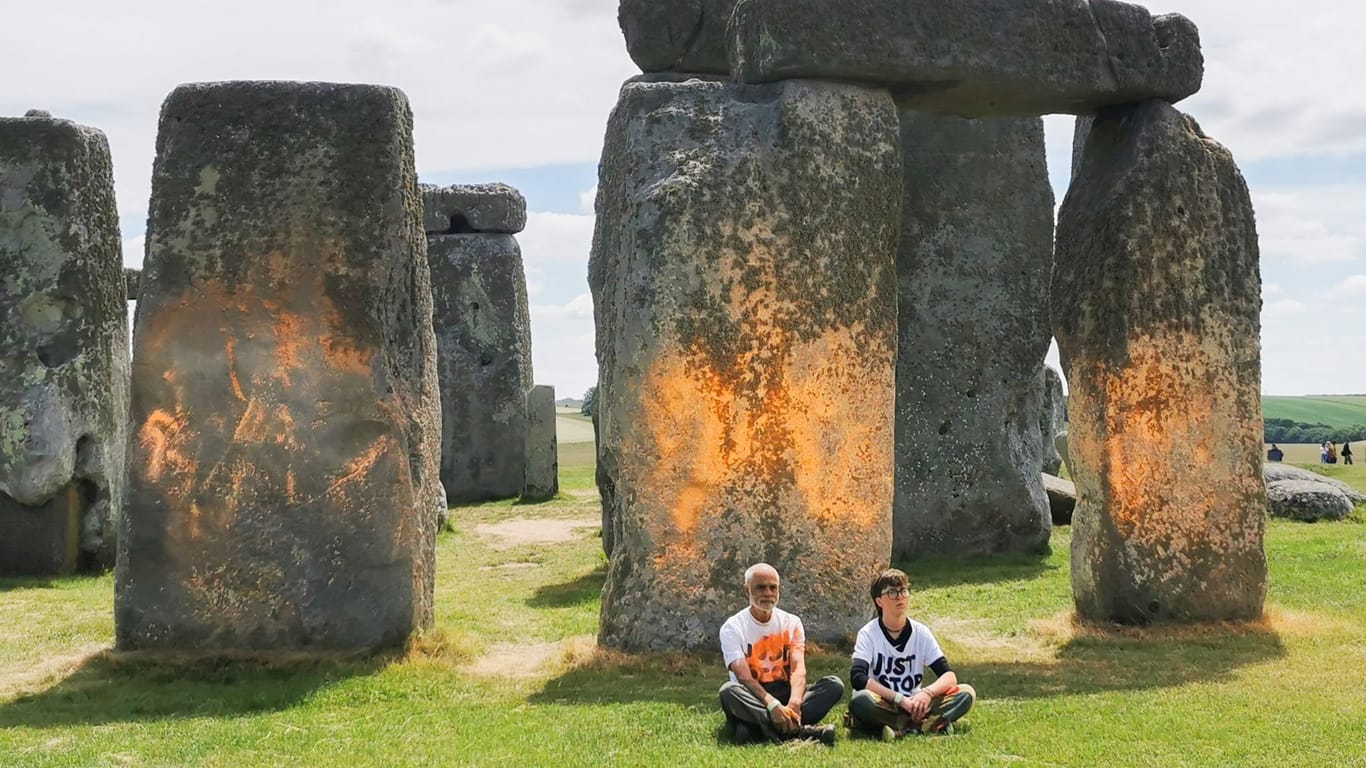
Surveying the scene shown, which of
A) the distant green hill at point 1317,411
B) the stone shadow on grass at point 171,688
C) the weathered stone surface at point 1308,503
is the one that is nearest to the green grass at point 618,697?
the stone shadow on grass at point 171,688

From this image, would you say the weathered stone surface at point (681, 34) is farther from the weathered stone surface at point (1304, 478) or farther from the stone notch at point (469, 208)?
the stone notch at point (469, 208)

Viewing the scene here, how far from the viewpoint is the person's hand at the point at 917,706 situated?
21.7ft

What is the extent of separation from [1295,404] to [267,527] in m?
88.7

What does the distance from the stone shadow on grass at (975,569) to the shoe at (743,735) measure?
18.3ft

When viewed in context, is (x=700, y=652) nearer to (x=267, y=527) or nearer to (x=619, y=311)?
(x=619, y=311)

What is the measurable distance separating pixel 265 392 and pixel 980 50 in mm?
4552

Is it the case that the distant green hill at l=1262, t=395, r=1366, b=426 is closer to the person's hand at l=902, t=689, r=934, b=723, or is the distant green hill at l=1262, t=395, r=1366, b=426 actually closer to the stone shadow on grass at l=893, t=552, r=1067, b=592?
the stone shadow on grass at l=893, t=552, r=1067, b=592

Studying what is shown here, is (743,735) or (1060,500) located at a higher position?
(1060,500)

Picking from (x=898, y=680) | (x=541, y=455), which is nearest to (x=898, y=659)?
(x=898, y=680)

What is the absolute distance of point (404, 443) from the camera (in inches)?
346

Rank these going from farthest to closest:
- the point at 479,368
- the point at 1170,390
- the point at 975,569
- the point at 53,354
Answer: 1. the point at 479,368
2. the point at 53,354
3. the point at 975,569
4. the point at 1170,390

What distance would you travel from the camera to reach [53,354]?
13.3 meters

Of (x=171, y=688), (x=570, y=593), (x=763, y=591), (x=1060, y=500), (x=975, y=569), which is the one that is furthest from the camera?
(x=1060, y=500)

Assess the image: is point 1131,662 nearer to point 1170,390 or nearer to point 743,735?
point 1170,390
